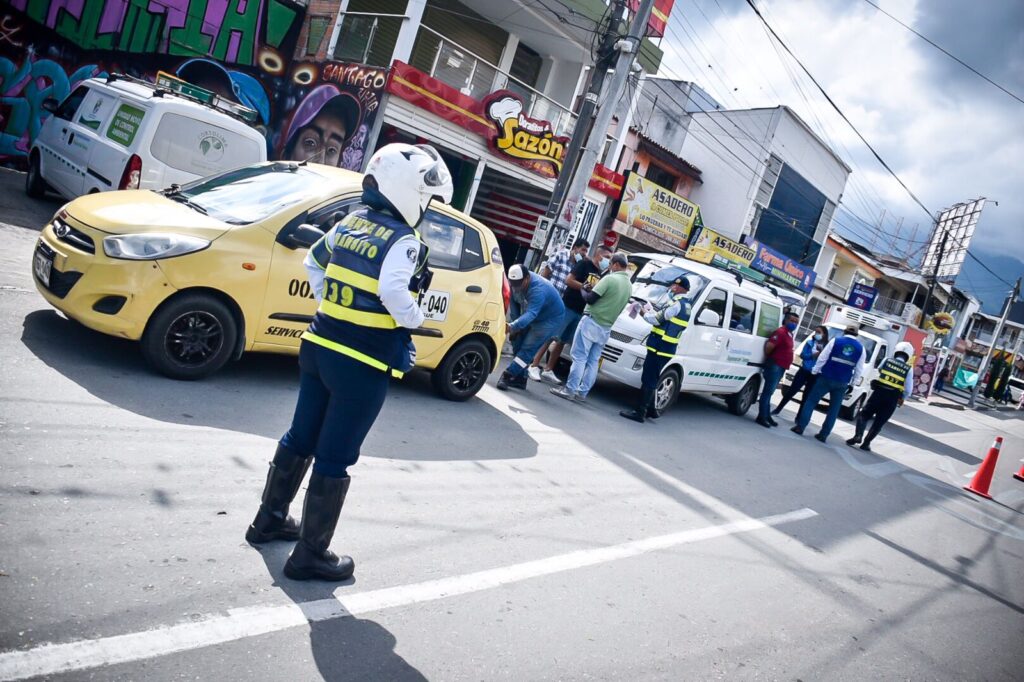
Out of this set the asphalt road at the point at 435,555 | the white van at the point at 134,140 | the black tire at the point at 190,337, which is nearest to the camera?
the asphalt road at the point at 435,555

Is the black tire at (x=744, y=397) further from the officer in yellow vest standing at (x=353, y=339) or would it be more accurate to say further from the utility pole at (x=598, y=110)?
the officer in yellow vest standing at (x=353, y=339)

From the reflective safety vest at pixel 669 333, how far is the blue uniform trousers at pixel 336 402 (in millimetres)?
5718

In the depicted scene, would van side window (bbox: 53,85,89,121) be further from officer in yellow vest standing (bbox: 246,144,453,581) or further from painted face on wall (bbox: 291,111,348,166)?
officer in yellow vest standing (bbox: 246,144,453,581)

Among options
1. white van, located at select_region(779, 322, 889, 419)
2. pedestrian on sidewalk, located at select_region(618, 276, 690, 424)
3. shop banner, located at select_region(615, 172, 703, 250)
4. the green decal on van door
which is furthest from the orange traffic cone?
shop banner, located at select_region(615, 172, 703, 250)

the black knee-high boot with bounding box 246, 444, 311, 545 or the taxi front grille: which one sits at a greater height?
the taxi front grille

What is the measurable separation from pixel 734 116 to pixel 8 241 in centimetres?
2733

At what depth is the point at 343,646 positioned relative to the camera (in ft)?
8.73

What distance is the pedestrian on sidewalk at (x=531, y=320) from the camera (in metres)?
8.14

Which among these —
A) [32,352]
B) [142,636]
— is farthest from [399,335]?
[32,352]

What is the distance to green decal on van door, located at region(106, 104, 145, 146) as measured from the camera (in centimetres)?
836

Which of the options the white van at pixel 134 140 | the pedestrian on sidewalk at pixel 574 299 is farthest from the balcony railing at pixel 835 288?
the white van at pixel 134 140

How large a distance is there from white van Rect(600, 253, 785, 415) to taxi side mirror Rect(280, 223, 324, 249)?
16.3 feet

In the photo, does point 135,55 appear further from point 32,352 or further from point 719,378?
point 719,378

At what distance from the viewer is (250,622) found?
2.63 m
